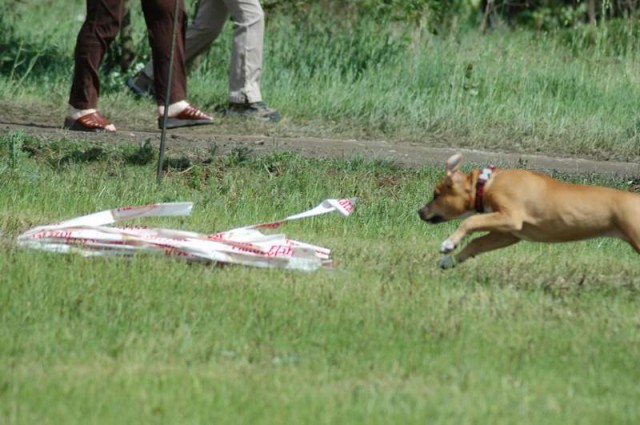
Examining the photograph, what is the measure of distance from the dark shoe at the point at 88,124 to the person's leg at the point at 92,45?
9 centimetres

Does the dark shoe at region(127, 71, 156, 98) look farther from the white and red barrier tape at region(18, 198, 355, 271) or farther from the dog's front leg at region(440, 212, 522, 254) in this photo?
the dog's front leg at region(440, 212, 522, 254)

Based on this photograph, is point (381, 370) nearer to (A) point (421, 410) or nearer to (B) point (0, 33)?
(A) point (421, 410)

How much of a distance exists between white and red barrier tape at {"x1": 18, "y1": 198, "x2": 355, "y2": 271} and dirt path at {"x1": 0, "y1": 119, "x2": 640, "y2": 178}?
112 inches

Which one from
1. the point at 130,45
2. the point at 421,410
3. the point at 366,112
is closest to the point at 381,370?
the point at 421,410

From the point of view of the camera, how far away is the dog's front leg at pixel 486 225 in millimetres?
7168

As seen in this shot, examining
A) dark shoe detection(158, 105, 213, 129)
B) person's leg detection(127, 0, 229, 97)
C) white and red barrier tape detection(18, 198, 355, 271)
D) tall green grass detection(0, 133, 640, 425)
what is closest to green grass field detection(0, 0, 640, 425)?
tall green grass detection(0, 133, 640, 425)

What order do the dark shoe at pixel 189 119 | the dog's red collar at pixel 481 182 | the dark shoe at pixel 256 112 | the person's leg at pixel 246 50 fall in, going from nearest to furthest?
1. the dog's red collar at pixel 481 182
2. the dark shoe at pixel 189 119
3. the person's leg at pixel 246 50
4. the dark shoe at pixel 256 112

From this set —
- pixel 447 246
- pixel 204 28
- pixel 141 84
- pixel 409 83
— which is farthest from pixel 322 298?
pixel 409 83

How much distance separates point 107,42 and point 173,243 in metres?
4.04

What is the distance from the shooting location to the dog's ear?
23.7 feet

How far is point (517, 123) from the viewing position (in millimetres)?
12359

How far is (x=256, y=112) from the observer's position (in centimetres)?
1202

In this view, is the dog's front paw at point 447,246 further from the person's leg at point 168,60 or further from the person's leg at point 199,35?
the person's leg at point 199,35

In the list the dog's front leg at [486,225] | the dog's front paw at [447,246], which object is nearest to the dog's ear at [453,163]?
the dog's front leg at [486,225]
